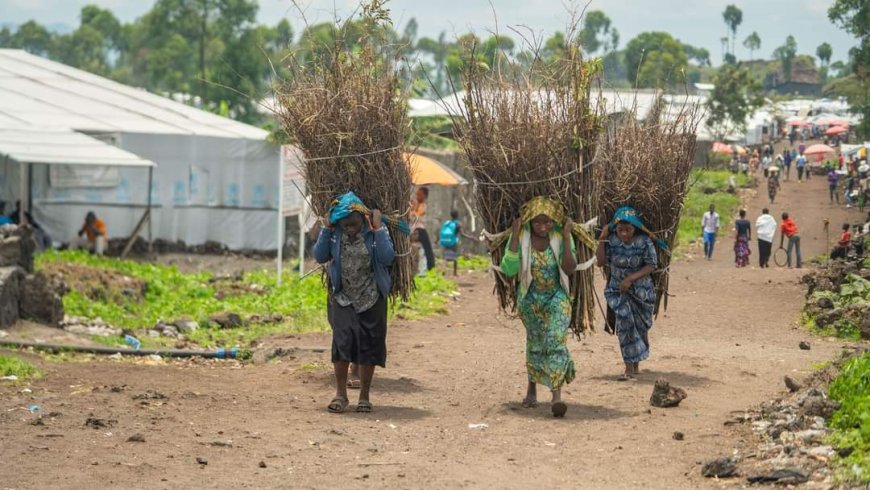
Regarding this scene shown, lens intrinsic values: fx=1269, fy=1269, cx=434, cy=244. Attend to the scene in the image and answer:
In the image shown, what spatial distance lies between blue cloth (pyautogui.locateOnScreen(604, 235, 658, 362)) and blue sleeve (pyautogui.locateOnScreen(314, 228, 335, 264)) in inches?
91.2

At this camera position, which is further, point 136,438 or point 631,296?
point 631,296

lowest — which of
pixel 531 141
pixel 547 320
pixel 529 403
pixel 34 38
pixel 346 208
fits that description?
pixel 529 403

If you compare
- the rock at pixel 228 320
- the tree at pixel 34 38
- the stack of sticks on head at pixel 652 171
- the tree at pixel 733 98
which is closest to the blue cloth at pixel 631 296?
the stack of sticks on head at pixel 652 171

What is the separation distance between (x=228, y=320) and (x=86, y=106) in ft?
41.5

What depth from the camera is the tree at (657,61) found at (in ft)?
33.0

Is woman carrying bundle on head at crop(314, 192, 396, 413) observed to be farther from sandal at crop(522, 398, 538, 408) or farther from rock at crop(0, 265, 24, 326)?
rock at crop(0, 265, 24, 326)

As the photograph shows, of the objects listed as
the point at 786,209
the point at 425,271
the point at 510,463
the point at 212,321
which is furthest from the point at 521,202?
the point at 786,209

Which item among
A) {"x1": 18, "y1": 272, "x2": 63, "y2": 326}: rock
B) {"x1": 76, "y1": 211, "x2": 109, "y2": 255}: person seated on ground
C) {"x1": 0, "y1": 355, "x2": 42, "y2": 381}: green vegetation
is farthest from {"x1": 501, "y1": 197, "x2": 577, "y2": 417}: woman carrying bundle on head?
{"x1": 76, "y1": 211, "x2": 109, "y2": 255}: person seated on ground

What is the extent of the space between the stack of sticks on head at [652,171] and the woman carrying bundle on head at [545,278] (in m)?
1.31

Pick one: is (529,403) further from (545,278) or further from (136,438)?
(136,438)

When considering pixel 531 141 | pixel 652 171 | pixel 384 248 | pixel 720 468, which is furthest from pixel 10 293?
pixel 720 468

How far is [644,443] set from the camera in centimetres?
711

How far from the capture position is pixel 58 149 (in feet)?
64.4

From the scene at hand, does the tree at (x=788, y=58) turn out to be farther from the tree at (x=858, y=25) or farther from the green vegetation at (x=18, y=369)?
the green vegetation at (x=18, y=369)
